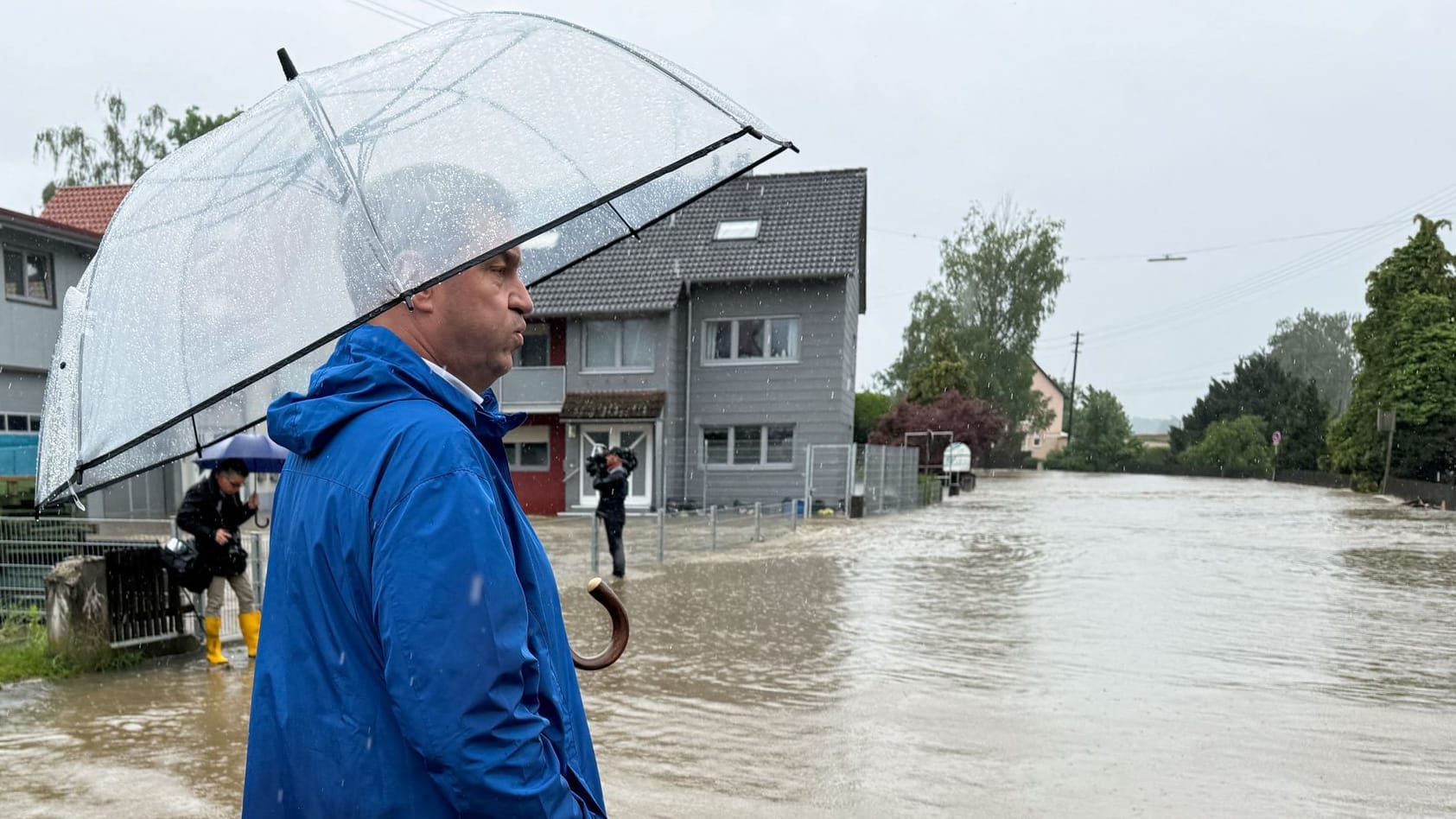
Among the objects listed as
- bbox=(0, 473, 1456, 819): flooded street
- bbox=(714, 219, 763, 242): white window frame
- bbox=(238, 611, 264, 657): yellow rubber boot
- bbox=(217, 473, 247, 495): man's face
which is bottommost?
bbox=(0, 473, 1456, 819): flooded street

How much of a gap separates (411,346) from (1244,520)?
28052 millimetres

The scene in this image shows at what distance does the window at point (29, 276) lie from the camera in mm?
20938

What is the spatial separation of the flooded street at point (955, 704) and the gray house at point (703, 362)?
42.2 feet

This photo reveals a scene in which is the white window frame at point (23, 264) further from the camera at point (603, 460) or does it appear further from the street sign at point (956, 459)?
the street sign at point (956, 459)

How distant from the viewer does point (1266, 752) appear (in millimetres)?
6359

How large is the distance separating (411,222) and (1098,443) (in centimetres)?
8376

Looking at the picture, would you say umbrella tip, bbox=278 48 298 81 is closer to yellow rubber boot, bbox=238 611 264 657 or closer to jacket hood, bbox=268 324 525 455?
jacket hood, bbox=268 324 525 455

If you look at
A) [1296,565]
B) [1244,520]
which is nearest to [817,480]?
[1244,520]

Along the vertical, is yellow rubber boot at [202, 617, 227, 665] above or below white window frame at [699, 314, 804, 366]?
below

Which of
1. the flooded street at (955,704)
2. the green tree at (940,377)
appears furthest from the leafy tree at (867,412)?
the flooded street at (955,704)

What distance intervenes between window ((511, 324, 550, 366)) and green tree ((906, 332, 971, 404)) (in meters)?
25.2

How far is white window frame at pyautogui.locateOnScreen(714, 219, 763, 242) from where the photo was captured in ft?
96.6

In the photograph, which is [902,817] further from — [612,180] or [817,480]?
[817,480]

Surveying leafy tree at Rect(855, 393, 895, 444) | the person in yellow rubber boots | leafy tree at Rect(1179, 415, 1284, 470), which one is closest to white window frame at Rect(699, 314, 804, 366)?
the person in yellow rubber boots
